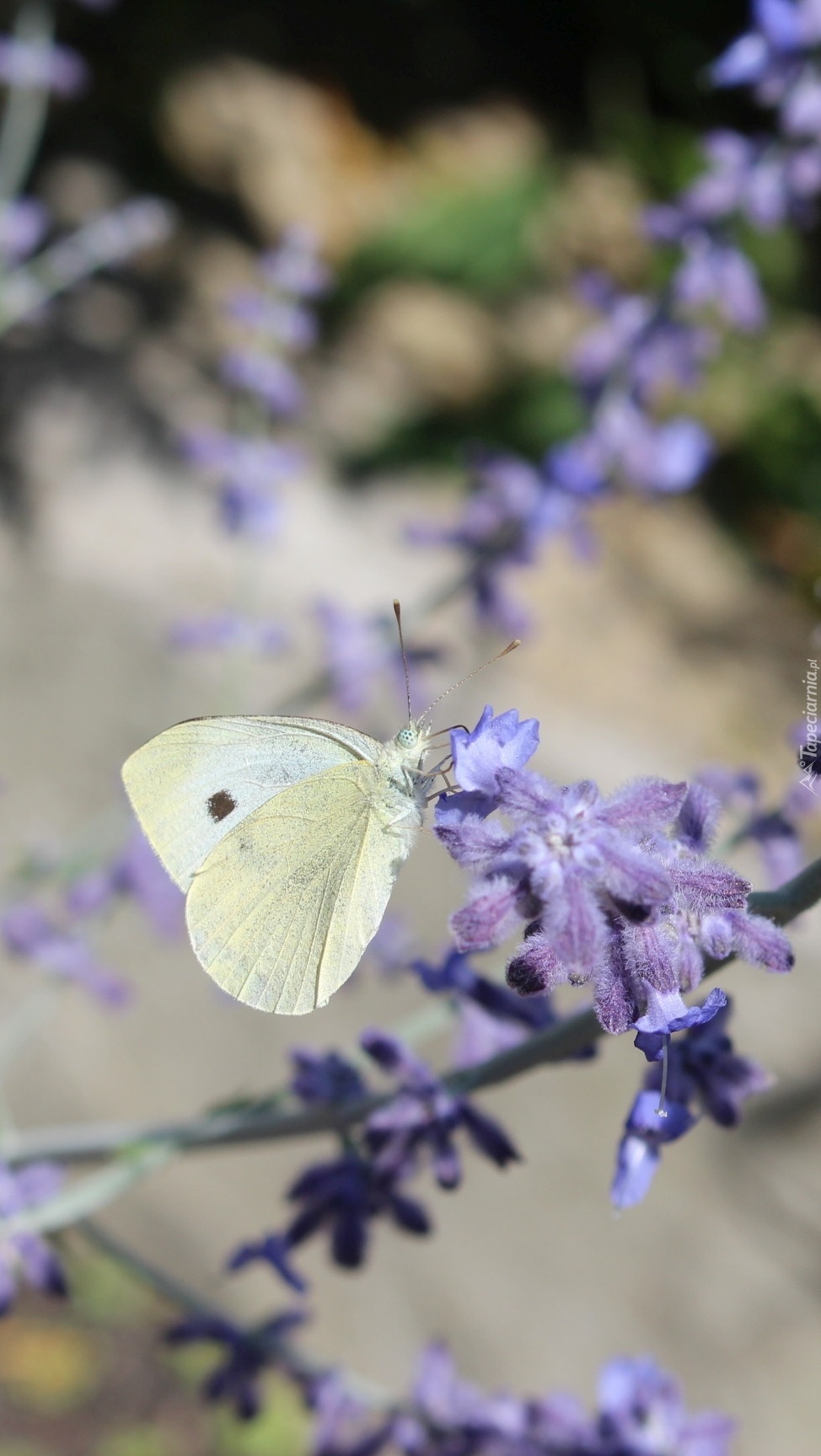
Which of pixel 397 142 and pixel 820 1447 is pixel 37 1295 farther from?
pixel 397 142

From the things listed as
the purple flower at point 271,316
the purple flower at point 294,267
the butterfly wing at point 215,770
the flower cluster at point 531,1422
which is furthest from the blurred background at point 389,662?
the flower cluster at point 531,1422

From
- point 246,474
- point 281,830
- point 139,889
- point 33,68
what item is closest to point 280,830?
point 281,830

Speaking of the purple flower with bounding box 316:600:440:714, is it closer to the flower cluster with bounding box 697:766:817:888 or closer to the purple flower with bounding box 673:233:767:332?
the purple flower with bounding box 673:233:767:332

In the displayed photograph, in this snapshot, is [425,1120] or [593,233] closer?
[425,1120]

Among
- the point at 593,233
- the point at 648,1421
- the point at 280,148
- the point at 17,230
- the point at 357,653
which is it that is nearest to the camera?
the point at 648,1421

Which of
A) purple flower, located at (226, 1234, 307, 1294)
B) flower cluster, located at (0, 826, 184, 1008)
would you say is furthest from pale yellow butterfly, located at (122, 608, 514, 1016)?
flower cluster, located at (0, 826, 184, 1008)

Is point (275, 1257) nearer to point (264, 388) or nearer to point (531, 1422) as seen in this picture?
point (531, 1422)

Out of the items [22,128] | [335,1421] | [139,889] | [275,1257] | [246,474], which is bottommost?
[335,1421]
